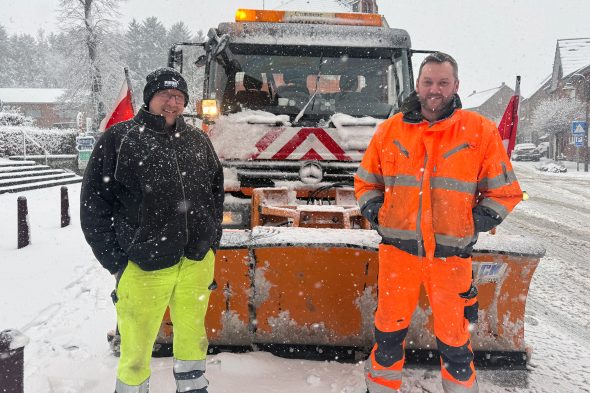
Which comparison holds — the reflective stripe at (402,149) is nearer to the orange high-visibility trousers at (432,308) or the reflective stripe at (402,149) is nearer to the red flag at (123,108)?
the orange high-visibility trousers at (432,308)

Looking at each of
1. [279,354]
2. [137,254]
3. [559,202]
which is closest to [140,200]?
[137,254]

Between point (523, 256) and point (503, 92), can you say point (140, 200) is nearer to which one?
point (523, 256)

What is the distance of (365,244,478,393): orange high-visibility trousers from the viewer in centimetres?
236

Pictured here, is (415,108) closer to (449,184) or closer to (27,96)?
(449,184)

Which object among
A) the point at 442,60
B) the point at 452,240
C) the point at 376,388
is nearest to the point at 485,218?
the point at 452,240

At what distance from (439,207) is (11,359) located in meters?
2.29

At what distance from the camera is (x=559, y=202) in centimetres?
1198

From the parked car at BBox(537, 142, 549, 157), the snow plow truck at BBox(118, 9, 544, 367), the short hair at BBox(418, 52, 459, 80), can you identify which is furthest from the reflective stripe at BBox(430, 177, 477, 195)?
the parked car at BBox(537, 142, 549, 157)

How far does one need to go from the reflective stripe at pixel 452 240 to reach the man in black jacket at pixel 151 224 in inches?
47.3

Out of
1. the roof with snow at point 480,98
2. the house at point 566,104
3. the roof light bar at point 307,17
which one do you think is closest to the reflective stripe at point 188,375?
the roof light bar at point 307,17

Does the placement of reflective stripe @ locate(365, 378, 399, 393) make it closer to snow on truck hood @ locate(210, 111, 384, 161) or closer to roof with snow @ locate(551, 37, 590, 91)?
snow on truck hood @ locate(210, 111, 384, 161)

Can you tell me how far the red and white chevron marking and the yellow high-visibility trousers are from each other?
185cm

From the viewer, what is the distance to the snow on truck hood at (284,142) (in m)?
4.09

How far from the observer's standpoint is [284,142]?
4.10 meters
